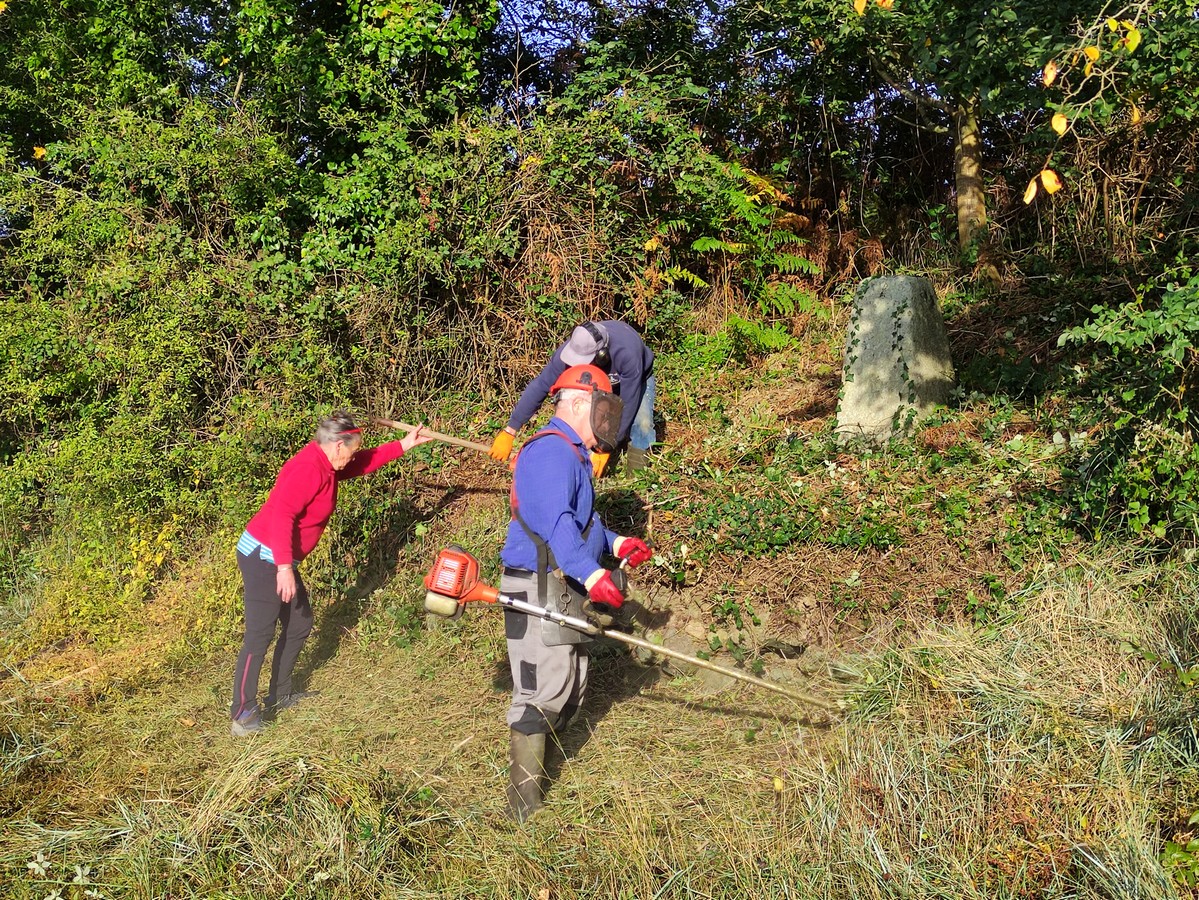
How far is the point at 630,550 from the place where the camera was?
4965 millimetres

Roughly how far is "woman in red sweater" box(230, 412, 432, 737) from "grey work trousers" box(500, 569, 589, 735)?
1.65 m

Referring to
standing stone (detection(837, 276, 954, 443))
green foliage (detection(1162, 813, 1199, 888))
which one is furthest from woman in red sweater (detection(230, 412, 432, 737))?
green foliage (detection(1162, 813, 1199, 888))

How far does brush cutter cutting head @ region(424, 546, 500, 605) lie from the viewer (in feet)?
15.1

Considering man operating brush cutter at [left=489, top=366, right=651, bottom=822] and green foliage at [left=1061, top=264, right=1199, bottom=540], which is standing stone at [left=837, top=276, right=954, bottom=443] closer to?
green foliage at [left=1061, top=264, right=1199, bottom=540]

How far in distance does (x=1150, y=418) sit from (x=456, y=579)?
3.59 meters

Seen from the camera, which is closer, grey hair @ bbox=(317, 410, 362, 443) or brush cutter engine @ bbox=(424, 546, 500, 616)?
brush cutter engine @ bbox=(424, 546, 500, 616)

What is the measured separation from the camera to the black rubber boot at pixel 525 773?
464cm

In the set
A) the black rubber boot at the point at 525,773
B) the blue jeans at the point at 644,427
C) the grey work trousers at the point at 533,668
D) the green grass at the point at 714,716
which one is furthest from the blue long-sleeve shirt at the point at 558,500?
the blue jeans at the point at 644,427

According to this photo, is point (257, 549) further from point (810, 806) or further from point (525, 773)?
point (810, 806)

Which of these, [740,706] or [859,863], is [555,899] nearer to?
[859,863]

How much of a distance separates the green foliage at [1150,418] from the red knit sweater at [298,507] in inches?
163

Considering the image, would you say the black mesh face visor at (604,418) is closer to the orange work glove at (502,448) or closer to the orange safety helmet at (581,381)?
the orange safety helmet at (581,381)

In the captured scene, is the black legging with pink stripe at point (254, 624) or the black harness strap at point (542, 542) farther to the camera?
the black legging with pink stripe at point (254, 624)

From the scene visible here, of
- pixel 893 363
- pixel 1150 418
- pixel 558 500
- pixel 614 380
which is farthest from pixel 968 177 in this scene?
pixel 558 500
